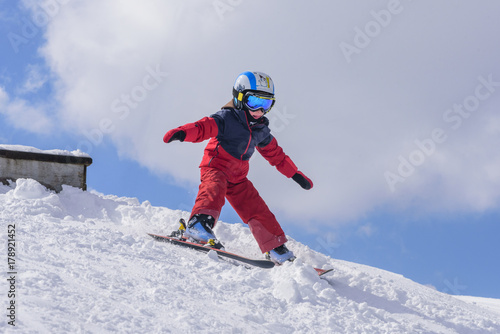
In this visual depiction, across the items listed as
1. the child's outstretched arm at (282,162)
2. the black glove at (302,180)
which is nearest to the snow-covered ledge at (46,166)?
the child's outstretched arm at (282,162)

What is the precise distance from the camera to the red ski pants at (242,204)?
4.22 metres

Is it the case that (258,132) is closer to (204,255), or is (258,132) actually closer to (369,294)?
(204,255)

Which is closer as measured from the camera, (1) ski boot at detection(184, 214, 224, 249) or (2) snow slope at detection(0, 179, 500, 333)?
(2) snow slope at detection(0, 179, 500, 333)

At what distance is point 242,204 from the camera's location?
4.62m

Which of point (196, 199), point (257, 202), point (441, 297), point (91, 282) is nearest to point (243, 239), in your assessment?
point (257, 202)

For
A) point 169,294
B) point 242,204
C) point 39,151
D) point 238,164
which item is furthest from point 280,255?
point 39,151

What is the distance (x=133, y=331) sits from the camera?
215 cm

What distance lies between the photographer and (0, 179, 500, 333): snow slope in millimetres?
2252

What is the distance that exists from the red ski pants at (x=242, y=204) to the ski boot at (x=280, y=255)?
47 millimetres

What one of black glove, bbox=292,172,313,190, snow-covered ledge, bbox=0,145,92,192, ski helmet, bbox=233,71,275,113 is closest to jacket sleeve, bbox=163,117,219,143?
ski helmet, bbox=233,71,275,113

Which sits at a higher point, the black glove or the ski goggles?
the ski goggles

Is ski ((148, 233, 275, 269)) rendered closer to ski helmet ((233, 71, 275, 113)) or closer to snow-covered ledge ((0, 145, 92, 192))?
ski helmet ((233, 71, 275, 113))

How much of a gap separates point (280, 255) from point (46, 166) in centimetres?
331

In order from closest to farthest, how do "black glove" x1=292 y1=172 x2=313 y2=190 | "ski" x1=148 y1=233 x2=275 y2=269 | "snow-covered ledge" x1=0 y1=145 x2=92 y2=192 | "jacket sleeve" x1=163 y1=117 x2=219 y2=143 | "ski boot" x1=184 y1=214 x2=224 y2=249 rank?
"ski" x1=148 y1=233 x2=275 y2=269 < "jacket sleeve" x1=163 y1=117 x2=219 y2=143 < "ski boot" x1=184 y1=214 x2=224 y2=249 < "black glove" x1=292 y1=172 x2=313 y2=190 < "snow-covered ledge" x1=0 y1=145 x2=92 y2=192
